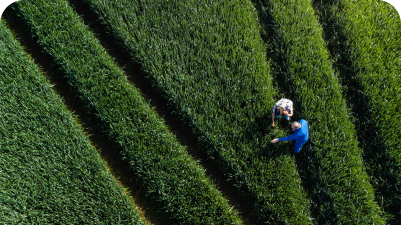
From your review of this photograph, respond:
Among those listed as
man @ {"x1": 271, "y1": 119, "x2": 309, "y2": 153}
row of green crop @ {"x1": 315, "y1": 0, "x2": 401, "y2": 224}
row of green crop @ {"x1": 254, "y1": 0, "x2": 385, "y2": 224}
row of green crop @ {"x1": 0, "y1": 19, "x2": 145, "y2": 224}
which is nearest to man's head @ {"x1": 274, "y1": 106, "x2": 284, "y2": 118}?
man @ {"x1": 271, "y1": 119, "x2": 309, "y2": 153}

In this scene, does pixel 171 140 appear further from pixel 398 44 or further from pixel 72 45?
pixel 398 44

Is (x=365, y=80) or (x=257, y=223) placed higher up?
(x=365, y=80)

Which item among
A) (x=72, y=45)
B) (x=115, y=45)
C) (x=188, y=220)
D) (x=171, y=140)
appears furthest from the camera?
(x=115, y=45)

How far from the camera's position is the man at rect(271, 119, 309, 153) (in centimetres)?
454

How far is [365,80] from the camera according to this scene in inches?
212

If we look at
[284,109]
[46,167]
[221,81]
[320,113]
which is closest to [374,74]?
[320,113]

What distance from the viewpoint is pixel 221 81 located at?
18.0 ft

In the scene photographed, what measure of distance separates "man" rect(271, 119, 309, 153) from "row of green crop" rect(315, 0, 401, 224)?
1.63 m

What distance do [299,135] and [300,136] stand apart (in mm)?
49

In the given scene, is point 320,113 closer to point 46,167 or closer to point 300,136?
point 300,136

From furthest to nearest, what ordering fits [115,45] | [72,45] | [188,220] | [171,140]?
[115,45], [72,45], [171,140], [188,220]

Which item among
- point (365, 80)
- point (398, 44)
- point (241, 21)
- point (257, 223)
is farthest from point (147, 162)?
point (398, 44)

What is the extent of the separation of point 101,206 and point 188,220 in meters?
1.91

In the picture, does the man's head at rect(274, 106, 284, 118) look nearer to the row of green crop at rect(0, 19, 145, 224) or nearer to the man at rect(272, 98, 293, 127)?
the man at rect(272, 98, 293, 127)
